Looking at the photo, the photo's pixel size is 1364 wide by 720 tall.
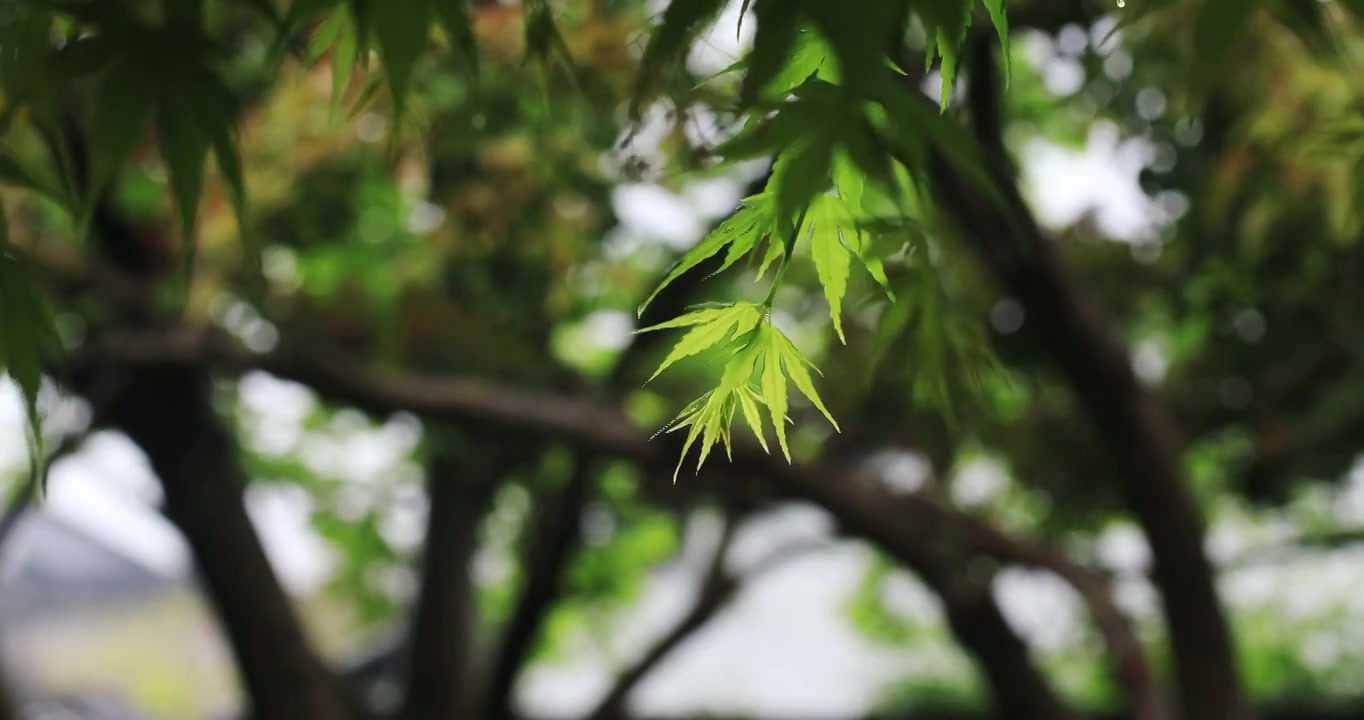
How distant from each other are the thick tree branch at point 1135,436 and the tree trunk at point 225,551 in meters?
1.87

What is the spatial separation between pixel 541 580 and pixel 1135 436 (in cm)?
145

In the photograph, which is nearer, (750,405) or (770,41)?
(770,41)

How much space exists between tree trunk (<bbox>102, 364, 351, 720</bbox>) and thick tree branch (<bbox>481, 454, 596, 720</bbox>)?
45 cm

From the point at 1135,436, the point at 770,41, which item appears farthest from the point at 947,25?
the point at 1135,436

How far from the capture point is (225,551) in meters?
2.63

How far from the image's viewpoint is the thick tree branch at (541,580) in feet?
8.24

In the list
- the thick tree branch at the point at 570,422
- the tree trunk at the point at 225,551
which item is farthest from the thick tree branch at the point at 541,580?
the tree trunk at the point at 225,551

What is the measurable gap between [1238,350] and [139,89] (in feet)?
7.47

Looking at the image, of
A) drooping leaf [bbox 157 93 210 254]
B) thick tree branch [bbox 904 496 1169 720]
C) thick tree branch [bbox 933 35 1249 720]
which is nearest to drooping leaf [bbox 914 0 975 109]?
drooping leaf [bbox 157 93 210 254]

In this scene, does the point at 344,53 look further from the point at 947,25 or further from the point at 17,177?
the point at 947,25

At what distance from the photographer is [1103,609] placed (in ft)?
7.40

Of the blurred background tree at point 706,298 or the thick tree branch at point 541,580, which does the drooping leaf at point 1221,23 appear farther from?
the thick tree branch at point 541,580

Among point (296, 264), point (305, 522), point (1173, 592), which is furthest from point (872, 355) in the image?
point (305, 522)

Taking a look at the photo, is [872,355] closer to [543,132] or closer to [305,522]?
[543,132]
